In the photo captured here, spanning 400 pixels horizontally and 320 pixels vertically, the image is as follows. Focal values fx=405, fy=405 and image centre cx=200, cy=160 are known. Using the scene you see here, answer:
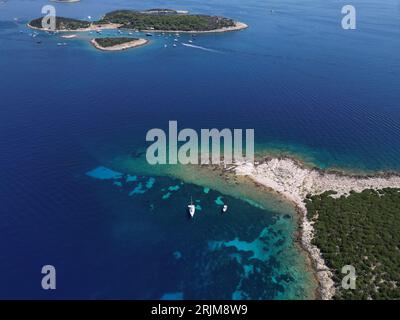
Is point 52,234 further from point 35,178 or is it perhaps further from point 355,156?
point 355,156

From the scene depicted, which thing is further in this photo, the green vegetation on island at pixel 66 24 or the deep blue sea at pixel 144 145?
the green vegetation on island at pixel 66 24

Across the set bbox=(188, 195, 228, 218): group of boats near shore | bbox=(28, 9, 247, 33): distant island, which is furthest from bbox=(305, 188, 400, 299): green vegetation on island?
bbox=(28, 9, 247, 33): distant island

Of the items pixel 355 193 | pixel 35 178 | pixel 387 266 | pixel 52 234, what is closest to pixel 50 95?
pixel 35 178

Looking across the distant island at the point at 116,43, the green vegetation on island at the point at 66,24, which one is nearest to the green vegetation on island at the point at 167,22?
the green vegetation on island at the point at 66,24

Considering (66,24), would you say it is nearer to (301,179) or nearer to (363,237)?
(301,179)

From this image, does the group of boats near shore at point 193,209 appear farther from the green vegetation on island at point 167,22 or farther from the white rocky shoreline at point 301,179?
the green vegetation on island at point 167,22

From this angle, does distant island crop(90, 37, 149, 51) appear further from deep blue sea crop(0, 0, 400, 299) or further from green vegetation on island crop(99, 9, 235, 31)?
green vegetation on island crop(99, 9, 235, 31)
